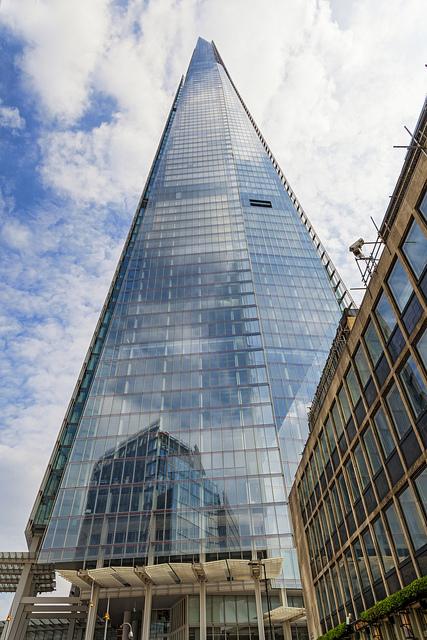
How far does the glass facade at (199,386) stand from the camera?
55.0 m

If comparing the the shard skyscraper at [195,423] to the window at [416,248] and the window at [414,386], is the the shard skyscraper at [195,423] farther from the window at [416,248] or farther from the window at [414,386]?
the window at [416,248]

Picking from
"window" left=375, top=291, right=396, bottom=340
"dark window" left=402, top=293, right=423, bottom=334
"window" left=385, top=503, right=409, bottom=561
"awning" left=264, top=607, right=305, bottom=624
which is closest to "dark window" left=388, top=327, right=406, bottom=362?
"window" left=375, top=291, right=396, bottom=340

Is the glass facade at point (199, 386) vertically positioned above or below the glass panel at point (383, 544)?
above

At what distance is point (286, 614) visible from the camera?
49688 millimetres

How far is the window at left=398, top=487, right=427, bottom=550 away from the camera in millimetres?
19703

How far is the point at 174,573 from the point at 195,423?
20.6 m

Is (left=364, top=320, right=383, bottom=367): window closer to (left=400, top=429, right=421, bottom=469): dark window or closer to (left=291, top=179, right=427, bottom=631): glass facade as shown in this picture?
(left=291, top=179, right=427, bottom=631): glass facade

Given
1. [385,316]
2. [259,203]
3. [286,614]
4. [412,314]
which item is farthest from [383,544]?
[259,203]

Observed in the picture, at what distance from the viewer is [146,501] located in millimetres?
57312

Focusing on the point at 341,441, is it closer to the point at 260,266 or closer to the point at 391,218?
the point at 391,218

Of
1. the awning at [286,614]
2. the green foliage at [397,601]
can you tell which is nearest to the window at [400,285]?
the green foliage at [397,601]

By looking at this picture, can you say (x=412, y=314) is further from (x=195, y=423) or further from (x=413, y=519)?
(x=195, y=423)

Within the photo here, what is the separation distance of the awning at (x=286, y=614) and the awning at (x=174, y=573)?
3490 mm

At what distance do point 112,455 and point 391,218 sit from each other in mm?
52728
